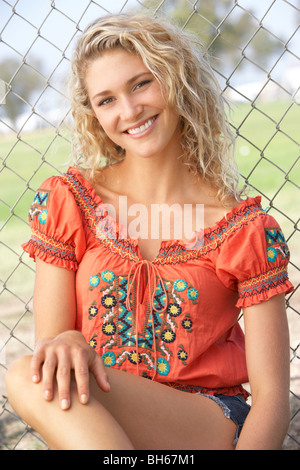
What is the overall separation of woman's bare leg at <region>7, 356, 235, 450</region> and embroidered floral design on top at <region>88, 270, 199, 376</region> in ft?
0.49

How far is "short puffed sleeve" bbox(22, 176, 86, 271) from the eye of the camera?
1.93 meters

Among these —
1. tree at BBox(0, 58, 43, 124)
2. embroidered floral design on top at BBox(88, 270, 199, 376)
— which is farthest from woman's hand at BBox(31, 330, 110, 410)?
tree at BBox(0, 58, 43, 124)

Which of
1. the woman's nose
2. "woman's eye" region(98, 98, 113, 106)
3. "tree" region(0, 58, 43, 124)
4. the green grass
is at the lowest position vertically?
the green grass

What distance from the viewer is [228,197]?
200 cm

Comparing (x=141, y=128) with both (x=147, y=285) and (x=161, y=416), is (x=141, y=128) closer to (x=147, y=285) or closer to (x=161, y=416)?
(x=147, y=285)

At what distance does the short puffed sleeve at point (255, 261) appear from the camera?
184cm

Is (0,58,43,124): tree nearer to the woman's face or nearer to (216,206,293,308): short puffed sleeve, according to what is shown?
the woman's face

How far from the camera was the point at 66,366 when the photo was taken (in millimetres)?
1449

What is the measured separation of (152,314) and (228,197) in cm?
45

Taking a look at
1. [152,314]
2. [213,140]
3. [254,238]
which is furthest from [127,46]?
[152,314]

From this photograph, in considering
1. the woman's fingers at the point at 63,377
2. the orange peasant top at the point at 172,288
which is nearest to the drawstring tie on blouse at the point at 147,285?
the orange peasant top at the point at 172,288

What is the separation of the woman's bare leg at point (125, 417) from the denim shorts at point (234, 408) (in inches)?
0.8

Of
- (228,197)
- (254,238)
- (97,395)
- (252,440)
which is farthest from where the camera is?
(228,197)

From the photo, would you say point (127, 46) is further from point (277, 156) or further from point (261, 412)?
point (277, 156)
